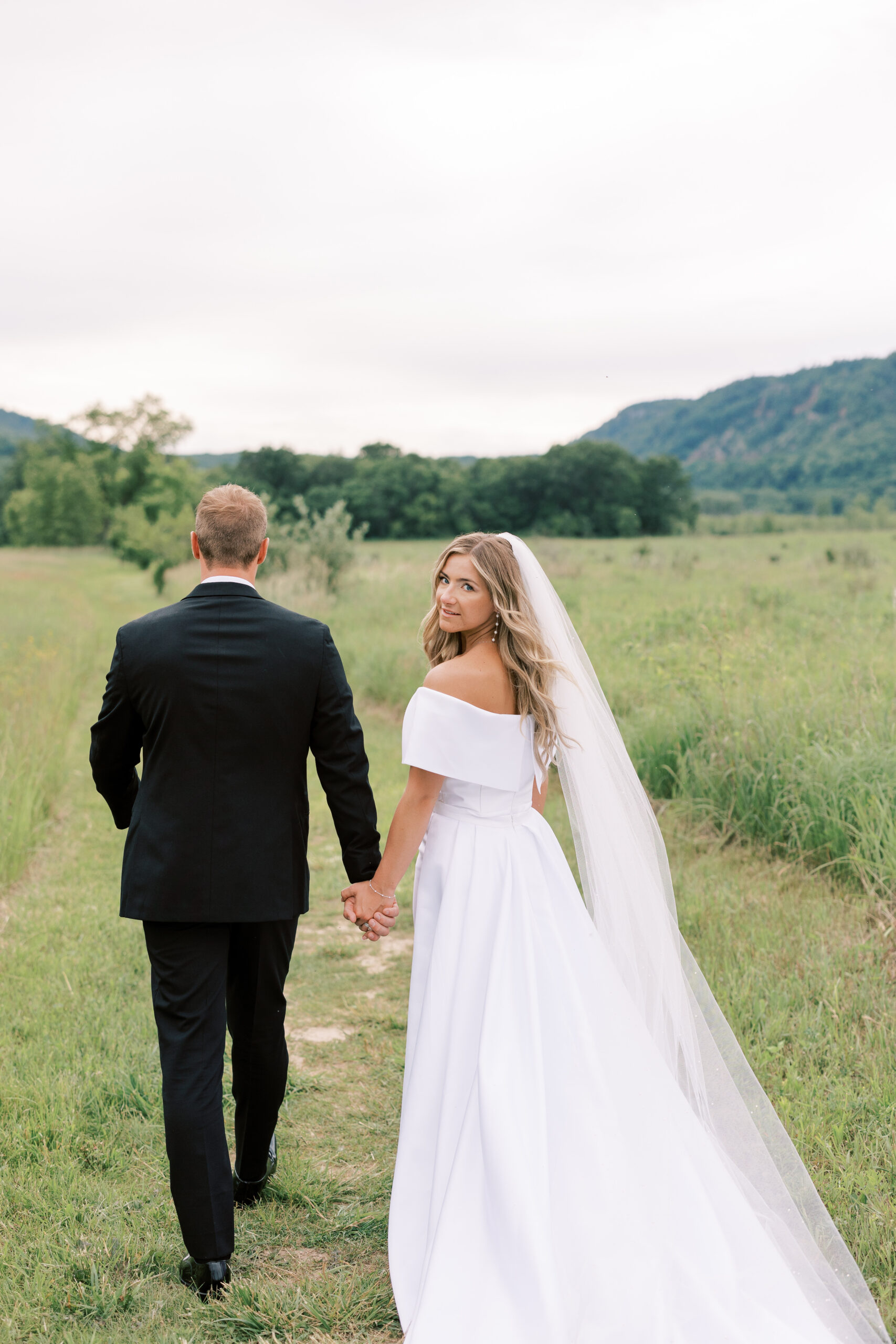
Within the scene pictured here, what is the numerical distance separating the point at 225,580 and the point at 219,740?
463mm

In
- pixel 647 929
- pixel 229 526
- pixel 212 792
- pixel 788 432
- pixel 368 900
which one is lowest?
pixel 647 929

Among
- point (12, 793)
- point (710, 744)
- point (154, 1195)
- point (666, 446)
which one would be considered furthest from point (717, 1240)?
A: point (666, 446)

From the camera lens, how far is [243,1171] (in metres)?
3.14

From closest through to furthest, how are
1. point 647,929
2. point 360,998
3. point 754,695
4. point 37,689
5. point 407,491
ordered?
1. point 647,929
2. point 360,998
3. point 754,695
4. point 37,689
5. point 407,491

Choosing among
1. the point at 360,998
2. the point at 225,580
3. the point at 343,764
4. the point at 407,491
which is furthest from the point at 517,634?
the point at 407,491

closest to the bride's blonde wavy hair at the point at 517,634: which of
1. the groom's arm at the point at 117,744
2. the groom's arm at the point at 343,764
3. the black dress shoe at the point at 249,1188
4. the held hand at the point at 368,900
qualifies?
the groom's arm at the point at 343,764

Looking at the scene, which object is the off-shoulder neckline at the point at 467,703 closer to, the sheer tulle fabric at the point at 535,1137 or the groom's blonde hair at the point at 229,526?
the sheer tulle fabric at the point at 535,1137

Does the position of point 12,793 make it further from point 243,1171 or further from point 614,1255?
point 614,1255

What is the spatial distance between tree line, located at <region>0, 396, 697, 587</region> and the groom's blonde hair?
55425 millimetres

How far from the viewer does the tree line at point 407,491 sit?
6150 cm

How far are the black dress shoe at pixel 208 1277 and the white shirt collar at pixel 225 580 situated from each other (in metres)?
1.94

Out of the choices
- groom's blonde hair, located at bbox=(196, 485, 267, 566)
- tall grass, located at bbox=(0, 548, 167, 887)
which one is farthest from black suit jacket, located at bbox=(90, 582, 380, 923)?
tall grass, located at bbox=(0, 548, 167, 887)

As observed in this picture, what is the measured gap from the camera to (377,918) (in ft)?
9.83

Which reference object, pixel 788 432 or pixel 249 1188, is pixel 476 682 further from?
pixel 788 432
